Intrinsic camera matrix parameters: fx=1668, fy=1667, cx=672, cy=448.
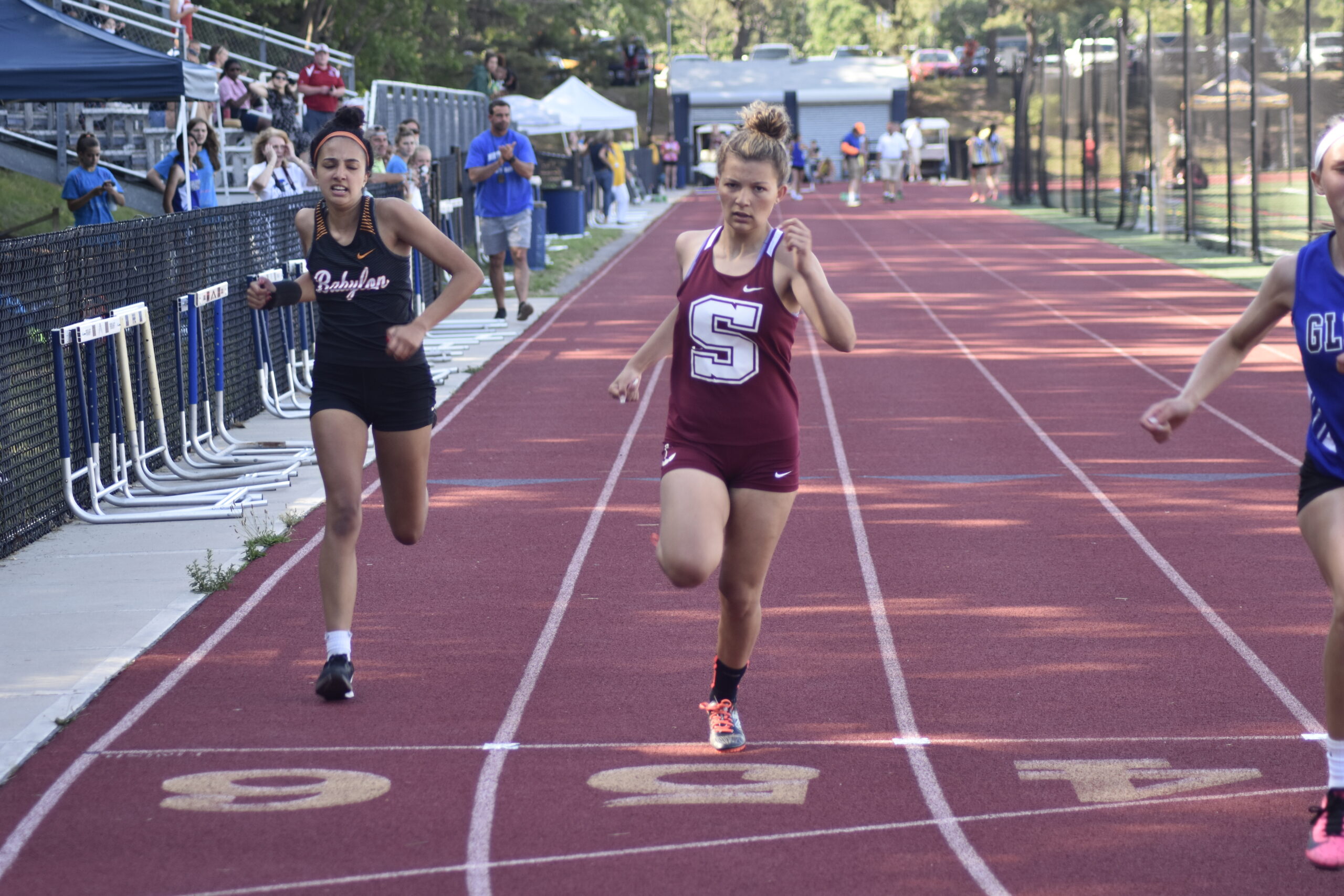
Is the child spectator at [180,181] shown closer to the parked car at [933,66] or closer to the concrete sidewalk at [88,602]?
the concrete sidewalk at [88,602]

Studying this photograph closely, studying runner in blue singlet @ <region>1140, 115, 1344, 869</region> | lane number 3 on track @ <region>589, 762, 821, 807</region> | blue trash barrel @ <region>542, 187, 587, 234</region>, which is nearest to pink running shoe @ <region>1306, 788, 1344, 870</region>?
runner in blue singlet @ <region>1140, 115, 1344, 869</region>

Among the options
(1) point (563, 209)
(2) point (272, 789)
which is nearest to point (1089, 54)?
(1) point (563, 209)

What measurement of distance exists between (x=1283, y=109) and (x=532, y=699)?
19282 millimetres

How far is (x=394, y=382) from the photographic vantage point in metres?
5.79

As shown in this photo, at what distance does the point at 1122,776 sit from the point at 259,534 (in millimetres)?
4898

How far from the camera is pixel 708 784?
4910 millimetres

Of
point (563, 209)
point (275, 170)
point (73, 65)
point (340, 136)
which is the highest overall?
point (73, 65)

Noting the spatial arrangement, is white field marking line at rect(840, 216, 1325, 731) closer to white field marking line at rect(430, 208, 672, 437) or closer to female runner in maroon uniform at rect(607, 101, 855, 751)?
female runner in maroon uniform at rect(607, 101, 855, 751)

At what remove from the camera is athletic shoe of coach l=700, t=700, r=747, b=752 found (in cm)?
518

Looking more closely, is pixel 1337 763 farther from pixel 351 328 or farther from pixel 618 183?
pixel 618 183

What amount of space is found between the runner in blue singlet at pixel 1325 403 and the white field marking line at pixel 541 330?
3275mm

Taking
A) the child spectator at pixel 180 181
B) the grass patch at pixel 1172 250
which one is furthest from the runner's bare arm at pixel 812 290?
the grass patch at pixel 1172 250

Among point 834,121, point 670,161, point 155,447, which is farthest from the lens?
point 834,121

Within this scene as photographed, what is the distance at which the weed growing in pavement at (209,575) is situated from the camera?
288 inches
